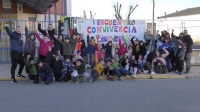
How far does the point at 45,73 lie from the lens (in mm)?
8297

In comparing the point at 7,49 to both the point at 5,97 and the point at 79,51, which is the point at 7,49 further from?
the point at 5,97

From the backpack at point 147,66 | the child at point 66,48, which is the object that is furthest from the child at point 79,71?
the backpack at point 147,66

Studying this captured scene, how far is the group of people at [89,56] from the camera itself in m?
8.43

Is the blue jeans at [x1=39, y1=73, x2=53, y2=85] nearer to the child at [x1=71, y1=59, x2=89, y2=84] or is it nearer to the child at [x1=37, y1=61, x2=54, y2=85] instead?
the child at [x1=37, y1=61, x2=54, y2=85]

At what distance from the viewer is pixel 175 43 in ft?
33.2

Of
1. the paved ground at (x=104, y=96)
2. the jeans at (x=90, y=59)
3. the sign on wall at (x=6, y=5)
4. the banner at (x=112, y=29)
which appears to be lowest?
the paved ground at (x=104, y=96)

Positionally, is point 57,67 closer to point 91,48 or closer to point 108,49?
point 91,48

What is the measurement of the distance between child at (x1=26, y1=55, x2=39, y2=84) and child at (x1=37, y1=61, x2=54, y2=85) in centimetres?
18

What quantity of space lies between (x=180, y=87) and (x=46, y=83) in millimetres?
4426

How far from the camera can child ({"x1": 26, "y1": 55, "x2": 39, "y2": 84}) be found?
27.3 feet

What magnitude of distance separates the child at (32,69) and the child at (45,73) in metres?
0.18

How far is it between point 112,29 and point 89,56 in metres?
1.95

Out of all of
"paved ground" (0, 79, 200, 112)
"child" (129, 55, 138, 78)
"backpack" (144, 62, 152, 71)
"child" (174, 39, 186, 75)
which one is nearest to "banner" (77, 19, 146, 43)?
"backpack" (144, 62, 152, 71)

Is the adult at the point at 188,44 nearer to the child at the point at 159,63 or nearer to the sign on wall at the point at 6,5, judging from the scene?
the child at the point at 159,63
